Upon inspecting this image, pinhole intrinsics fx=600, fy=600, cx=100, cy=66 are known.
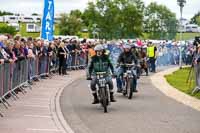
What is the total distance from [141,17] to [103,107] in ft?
204

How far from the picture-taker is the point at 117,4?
247 feet

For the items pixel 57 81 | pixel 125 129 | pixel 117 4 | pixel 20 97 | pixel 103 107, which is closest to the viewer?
pixel 125 129

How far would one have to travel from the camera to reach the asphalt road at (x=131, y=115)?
44.7ft

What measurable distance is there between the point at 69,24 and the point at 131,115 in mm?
79760

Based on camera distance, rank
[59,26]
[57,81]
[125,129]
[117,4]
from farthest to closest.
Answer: [59,26] → [117,4] → [57,81] → [125,129]

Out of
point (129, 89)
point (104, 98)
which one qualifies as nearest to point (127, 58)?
point (129, 89)

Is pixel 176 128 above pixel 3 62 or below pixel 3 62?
below

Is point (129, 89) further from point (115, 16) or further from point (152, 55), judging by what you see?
point (115, 16)

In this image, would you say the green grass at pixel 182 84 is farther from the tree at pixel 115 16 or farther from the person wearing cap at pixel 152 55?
the tree at pixel 115 16

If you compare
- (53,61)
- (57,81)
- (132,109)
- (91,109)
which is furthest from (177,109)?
(53,61)

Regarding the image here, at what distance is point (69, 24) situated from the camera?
95250mm

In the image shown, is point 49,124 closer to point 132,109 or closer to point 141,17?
point 132,109

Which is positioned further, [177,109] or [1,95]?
[177,109]

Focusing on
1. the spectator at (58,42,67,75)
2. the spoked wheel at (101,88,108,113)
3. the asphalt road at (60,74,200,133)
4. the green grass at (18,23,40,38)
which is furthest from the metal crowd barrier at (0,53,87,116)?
the green grass at (18,23,40,38)
